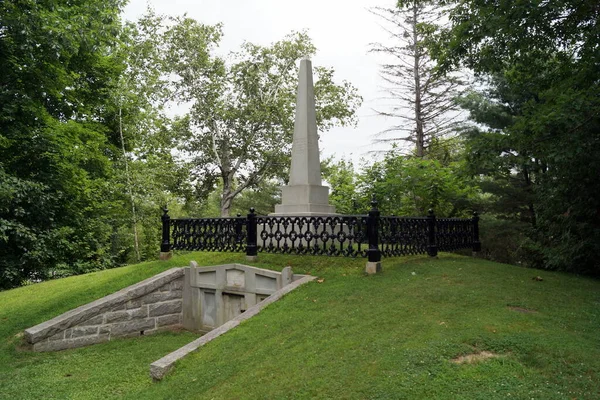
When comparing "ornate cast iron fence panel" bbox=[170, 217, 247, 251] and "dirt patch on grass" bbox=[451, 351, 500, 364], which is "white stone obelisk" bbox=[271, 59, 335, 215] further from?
"dirt patch on grass" bbox=[451, 351, 500, 364]

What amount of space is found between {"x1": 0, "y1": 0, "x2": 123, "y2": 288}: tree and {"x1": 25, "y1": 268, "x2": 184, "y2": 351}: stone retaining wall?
7.41ft

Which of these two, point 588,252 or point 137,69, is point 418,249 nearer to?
point 588,252

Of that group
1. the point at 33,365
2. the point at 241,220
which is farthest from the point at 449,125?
the point at 33,365

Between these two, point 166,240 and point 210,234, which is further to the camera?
point 166,240

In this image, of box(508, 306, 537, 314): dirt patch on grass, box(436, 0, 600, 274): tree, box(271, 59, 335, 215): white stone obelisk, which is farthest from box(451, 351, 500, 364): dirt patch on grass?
box(271, 59, 335, 215): white stone obelisk

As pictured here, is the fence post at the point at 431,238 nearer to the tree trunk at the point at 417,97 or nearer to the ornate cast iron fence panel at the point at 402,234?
the ornate cast iron fence panel at the point at 402,234

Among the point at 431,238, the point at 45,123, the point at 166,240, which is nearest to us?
the point at 431,238

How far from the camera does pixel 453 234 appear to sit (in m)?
10.2

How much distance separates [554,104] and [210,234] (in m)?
8.08

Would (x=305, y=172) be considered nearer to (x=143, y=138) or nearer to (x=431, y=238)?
(x=431, y=238)

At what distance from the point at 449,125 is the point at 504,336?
62.3 feet

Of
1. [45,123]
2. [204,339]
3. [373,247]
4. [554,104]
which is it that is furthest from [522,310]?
[45,123]

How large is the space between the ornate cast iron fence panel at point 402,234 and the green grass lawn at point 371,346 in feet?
0.92

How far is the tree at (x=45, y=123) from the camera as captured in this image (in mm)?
8430
